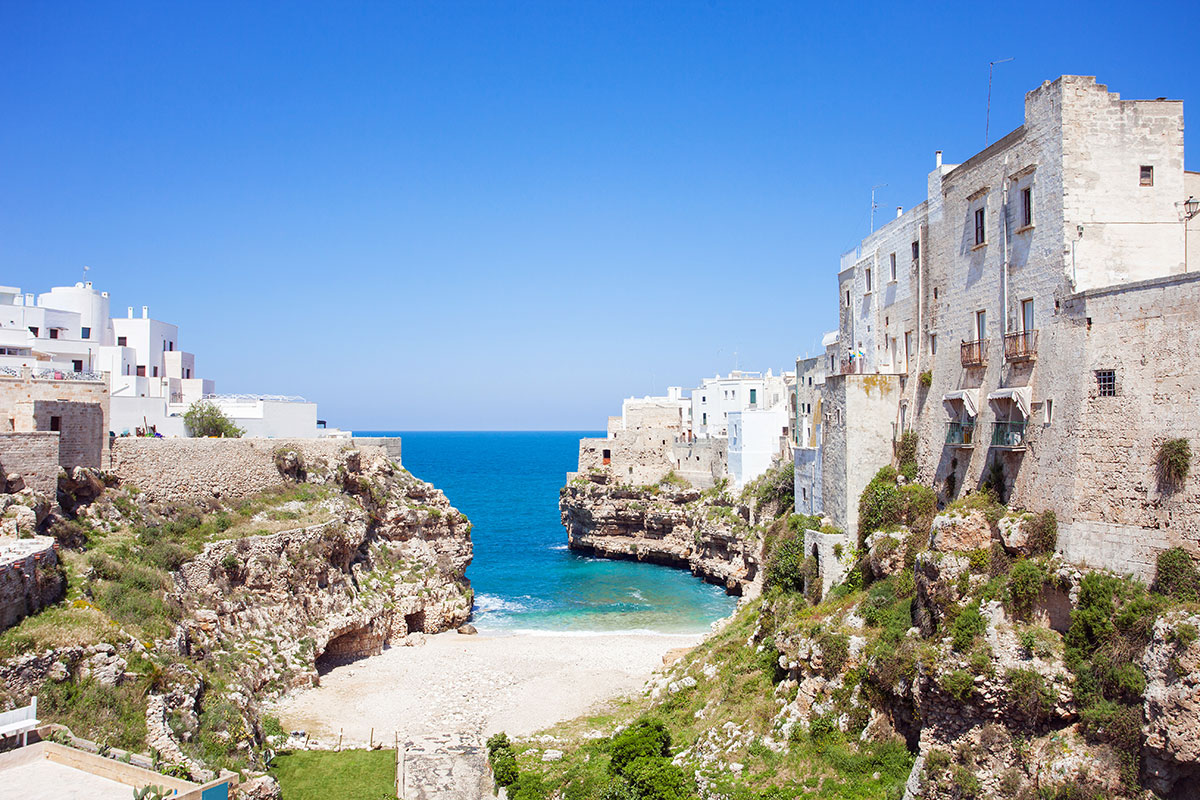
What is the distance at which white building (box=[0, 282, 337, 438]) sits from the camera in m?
39.1

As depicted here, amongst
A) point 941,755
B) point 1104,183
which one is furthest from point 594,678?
point 1104,183

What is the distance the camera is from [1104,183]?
19.6 meters

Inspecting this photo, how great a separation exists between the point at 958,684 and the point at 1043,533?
4.16 m

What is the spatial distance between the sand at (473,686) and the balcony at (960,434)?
1568cm

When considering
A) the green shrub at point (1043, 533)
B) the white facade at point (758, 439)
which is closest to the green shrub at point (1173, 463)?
the green shrub at point (1043, 533)

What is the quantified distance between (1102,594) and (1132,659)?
1489 mm

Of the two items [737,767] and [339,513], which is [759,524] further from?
[737,767]

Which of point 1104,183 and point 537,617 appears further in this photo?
point 537,617

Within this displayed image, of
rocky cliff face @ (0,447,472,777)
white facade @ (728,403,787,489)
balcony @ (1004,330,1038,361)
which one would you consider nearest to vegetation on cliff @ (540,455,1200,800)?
balcony @ (1004,330,1038,361)

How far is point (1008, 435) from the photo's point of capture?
21.6 metres

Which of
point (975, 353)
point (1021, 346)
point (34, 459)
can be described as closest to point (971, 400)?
point (975, 353)

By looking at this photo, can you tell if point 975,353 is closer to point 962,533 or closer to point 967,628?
point 962,533

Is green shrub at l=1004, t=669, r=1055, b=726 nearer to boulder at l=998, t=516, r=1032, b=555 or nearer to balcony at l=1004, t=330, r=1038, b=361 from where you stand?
boulder at l=998, t=516, r=1032, b=555

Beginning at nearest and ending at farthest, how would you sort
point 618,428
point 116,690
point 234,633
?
point 116,690
point 234,633
point 618,428
